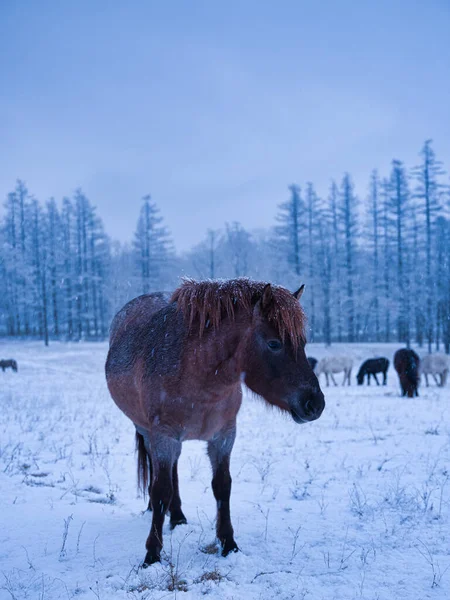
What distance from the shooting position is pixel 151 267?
34.0 metres

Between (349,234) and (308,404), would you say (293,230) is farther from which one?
(308,404)

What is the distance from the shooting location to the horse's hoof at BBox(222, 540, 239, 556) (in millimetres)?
3287

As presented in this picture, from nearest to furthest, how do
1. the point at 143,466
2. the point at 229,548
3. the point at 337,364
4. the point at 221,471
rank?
the point at 229,548 → the point at 221,471 → the point at 143,466 → the point at 337,364

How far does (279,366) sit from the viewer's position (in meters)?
3.07

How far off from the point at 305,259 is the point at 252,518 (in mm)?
29839

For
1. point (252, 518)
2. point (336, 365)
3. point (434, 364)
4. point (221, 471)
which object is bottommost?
point (336, 365)

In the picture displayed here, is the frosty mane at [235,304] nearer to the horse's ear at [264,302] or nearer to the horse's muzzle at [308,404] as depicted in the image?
the horse's ear at [264,302]

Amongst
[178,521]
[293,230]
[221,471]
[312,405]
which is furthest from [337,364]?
[312,405]

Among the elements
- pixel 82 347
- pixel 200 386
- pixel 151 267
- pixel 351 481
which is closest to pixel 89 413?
pixel 351 481

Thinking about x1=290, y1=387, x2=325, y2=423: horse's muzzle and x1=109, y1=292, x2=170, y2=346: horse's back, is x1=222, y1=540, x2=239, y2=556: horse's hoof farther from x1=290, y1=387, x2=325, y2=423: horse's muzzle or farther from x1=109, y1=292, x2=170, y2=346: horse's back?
x1=109, y1=292, x2=170, y2=346: horse's back

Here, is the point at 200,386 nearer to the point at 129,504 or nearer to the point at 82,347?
the point at 129,504

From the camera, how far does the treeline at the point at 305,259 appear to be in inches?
1168

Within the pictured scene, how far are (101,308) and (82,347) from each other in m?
10.3

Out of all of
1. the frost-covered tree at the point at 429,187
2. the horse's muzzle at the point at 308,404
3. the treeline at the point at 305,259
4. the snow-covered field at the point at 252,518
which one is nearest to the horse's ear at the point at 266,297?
the horse's muzzle at the point at 308,404
